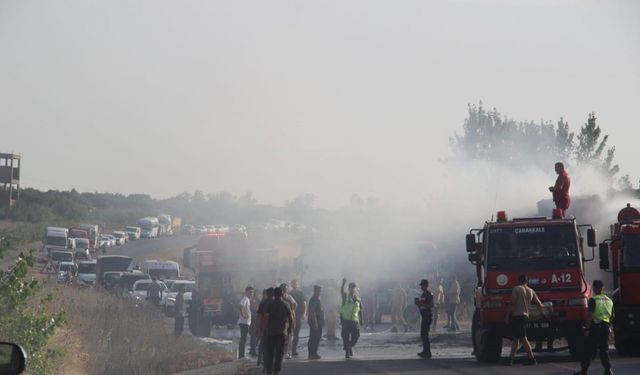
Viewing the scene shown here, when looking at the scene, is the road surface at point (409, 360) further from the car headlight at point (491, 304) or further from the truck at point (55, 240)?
the truck at point (55, 240)

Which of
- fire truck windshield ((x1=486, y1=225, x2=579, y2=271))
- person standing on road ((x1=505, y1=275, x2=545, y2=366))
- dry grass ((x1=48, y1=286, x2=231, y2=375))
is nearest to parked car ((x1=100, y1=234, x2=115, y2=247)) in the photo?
dry grass ((x1=48, y1=286, x2=231, y2=375))

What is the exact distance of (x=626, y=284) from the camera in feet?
79.8

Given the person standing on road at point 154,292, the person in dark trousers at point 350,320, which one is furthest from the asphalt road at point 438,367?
the person standing on road at point 154,292

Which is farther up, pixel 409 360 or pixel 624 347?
pixel 624 347

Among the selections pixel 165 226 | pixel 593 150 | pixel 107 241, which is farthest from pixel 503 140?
pixel 165 226

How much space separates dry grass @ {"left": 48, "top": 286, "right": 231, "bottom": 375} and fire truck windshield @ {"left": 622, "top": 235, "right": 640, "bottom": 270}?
962 centimetres

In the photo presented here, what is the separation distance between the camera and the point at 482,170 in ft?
167

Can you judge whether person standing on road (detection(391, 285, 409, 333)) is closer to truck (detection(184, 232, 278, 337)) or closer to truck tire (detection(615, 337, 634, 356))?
truck (detection(184, 232, 278, 337))

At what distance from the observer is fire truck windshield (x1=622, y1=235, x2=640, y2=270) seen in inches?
955

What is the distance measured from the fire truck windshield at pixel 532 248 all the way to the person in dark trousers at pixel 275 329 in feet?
15.9

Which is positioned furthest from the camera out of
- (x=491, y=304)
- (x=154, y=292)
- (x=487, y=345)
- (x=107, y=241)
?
(x=107, y=241)

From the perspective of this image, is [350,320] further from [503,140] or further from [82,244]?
[82,244]

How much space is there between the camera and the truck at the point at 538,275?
73.2 ft

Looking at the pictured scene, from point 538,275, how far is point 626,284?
3.15 meters
